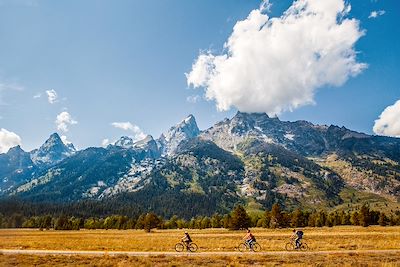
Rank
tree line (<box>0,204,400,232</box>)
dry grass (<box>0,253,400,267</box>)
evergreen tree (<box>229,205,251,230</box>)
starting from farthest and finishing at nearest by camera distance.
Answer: tree line (<box>0,204,400,232</box>)
evergreen tree (<box>229,205,251,230</box>)
dry grass (<box>0,253,400,267</box>)

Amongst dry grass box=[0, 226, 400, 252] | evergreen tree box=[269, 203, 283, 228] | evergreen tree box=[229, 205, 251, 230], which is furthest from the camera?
evergreen tree box=[269, 203, 283, 228]

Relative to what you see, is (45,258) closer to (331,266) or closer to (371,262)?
(331,266)

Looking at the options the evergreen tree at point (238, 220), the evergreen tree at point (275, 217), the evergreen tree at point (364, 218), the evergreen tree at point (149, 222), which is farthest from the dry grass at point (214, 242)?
the evergreen tree at point (149, 222)

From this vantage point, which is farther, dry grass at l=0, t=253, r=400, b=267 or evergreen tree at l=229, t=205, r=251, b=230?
evergreen tree at l=229, t=205, r=251, b=230

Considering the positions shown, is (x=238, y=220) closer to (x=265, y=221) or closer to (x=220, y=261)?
(x=265, y=221)

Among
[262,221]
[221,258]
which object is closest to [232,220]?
[262,221]

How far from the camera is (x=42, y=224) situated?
189 meters

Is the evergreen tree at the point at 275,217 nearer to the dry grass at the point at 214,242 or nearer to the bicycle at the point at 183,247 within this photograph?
the dry grass at the point at 214,242

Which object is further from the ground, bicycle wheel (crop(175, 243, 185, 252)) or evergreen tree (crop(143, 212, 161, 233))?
evergreen tree (crop(143, 212, 161, 233))

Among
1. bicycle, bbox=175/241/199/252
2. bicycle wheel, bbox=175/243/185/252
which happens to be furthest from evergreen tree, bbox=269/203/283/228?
bicycle wheel, bbox=175/243/185/252

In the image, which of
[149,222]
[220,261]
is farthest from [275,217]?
[220,261]

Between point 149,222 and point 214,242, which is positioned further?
point 149,222

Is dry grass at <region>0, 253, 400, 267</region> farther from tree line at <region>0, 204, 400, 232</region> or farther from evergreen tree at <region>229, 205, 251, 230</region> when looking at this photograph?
tree line at <region>0, 204, 400, 232</region>

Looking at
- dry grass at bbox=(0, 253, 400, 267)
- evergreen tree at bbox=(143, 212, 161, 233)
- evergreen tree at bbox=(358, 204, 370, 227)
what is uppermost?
evergreen tree at bbox=(358, 204, 370, 227)
